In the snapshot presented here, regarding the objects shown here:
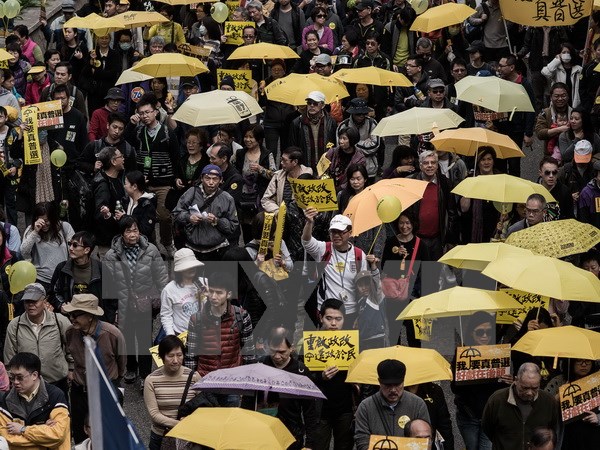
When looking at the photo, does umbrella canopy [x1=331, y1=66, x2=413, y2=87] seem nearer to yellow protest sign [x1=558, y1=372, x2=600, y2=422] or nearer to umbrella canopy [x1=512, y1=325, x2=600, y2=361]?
umbrella canopy [x1=512, y1=325, x2=600, y2=361]

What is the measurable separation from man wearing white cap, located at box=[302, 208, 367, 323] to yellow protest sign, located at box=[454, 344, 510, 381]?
1.60 metres

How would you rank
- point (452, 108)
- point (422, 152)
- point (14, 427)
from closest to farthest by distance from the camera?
point (14, 427), point (422, 152), point (452, 108)

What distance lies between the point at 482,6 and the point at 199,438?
11.9 meters

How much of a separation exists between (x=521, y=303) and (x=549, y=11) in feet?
17.7

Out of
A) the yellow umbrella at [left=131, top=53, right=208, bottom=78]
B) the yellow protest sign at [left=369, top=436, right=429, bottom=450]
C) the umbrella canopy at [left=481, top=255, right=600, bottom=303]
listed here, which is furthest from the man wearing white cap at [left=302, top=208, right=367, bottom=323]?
the yellow umbrella at [left=131, top=53, right=208, bottom=78]

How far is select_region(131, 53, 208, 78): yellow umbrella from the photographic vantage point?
17.4m

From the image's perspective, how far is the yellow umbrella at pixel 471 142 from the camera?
49.4 feet

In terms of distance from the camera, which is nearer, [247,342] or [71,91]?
[247,342]

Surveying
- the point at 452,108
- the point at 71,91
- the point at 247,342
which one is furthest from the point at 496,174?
the point at 71,91

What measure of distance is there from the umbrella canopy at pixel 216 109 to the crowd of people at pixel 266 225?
196 millimetres

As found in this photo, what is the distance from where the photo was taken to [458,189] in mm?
14039

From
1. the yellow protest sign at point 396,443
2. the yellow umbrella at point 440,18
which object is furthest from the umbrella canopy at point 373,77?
the yellow protest sign at point 396,443

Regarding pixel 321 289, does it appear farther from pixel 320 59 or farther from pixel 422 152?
pixel 320 59

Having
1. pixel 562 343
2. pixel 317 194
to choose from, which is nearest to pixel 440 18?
pixel 317 194
